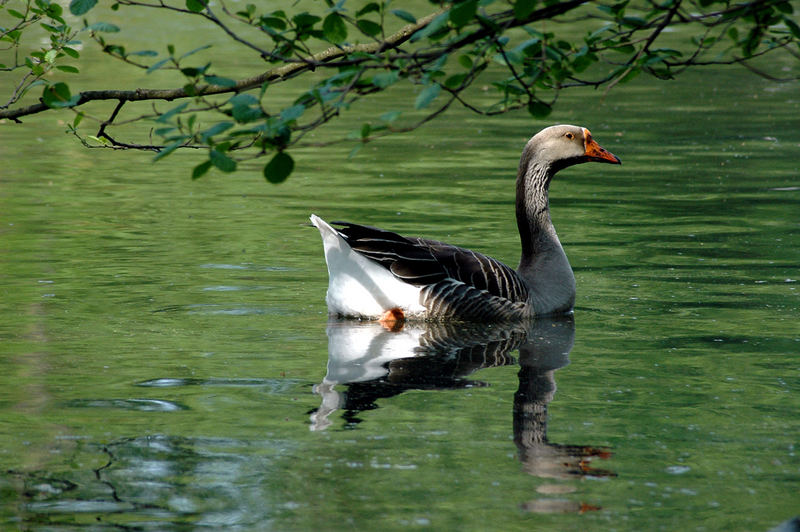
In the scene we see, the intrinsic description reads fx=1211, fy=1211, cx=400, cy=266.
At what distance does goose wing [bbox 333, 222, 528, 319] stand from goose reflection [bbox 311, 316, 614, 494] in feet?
0.62

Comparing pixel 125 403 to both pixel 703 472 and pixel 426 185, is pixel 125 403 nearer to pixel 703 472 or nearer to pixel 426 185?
pixel 703 472

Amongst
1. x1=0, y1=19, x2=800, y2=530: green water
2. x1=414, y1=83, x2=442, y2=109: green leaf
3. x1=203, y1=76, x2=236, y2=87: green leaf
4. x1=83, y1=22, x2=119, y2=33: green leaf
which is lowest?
x1=0, y1=19, x2=800, y2=530: green water

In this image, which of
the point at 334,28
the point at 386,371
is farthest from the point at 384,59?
the point at 386,371

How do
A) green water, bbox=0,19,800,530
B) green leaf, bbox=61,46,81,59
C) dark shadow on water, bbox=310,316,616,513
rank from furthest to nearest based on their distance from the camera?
green leaf, bbox=61,46,81,59, dark shadow on water, bbox=310,316,616,513, green water, bbox=0,19,800,530

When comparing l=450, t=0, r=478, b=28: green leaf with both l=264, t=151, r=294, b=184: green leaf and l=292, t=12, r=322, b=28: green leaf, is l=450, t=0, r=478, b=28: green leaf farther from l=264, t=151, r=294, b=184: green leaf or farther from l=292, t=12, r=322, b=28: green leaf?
l=292, t=12, r=322, b=28: green leaf

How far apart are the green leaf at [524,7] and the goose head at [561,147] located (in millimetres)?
6800

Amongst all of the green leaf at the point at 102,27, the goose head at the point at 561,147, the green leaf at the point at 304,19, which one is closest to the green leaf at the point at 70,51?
the green leaf at the point at 102,27

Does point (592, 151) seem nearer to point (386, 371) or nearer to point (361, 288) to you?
point (361, 288)

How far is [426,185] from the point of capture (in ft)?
59.1

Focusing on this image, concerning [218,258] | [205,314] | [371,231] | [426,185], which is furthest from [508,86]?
[426,185]

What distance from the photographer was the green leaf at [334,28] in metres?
5.87

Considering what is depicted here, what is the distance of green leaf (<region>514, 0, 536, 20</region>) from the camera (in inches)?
202

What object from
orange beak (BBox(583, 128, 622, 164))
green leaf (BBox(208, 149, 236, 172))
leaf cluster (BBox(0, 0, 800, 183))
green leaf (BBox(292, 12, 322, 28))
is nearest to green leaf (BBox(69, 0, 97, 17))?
leaf cluster (BBox(0, 0, 800, 183))

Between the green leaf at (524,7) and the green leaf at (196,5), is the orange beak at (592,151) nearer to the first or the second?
the green leaf at (196,5)
